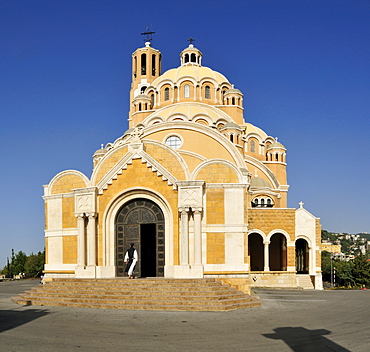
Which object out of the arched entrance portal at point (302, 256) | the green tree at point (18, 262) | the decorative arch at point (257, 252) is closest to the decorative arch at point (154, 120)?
the decorative arch at point (257, 252)

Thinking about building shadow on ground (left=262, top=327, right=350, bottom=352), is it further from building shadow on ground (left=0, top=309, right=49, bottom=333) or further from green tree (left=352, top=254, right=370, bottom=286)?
green tree (left=352, top=254, right=370, bottom=286)

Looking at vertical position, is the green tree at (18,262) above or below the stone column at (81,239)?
below

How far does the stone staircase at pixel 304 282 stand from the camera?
3419cm

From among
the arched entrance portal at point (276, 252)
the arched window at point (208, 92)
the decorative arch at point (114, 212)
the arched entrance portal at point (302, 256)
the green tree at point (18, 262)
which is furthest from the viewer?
the green tree at point (18, 262)

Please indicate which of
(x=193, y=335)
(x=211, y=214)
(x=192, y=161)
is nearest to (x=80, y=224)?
(x=211, y=214)

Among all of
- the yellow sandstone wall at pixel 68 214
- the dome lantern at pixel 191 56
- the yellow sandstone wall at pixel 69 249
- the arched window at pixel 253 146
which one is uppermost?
the dome lantern at pixel 191 56

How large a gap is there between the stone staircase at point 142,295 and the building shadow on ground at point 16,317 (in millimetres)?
1794

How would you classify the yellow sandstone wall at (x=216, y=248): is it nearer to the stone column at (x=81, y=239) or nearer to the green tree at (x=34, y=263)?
the stone column at (x=81, y=239)

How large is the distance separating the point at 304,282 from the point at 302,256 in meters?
4.24

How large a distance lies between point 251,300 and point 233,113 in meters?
24.8

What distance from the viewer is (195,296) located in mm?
16859

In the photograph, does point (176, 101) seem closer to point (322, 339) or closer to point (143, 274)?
point (143, 274)

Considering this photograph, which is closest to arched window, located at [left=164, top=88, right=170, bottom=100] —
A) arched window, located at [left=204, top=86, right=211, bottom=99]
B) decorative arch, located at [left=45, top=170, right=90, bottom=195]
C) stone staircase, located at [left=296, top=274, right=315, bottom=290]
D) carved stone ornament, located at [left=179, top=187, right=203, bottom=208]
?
arched window, located at [left=204, top=86, right=211, bottom=99]

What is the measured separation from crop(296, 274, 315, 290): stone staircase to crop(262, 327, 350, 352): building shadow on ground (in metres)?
22.3
